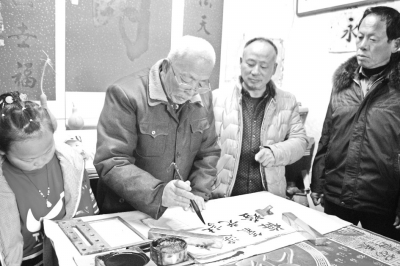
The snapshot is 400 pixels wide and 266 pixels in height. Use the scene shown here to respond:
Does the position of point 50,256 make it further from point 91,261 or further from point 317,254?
point 317,254

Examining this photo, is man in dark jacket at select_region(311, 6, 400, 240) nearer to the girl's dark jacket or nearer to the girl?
the girl's dark jacket

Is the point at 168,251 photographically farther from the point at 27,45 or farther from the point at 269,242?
the point at 27,45

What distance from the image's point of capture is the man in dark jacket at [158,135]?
134 cm

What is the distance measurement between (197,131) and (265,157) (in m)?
0.48

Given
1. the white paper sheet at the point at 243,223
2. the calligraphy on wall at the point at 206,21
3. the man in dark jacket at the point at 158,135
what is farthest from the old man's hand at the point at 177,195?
the calligraphy on wall at the point at 206,21

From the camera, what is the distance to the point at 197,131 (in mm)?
1578

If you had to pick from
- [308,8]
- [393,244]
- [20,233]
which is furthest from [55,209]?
[308,8]

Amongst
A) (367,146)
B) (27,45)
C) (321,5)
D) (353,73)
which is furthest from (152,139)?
(321,5)

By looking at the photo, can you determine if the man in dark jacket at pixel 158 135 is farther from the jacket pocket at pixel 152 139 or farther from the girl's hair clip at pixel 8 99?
the girl's hair clip at pixel 8 99


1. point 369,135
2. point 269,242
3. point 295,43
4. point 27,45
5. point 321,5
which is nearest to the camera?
point 269,242

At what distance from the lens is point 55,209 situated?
1390 millimetres

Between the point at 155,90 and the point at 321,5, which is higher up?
the point at 321,5

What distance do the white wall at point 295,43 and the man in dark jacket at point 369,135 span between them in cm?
74

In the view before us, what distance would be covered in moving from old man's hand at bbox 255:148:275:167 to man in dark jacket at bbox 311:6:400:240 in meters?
0.38
